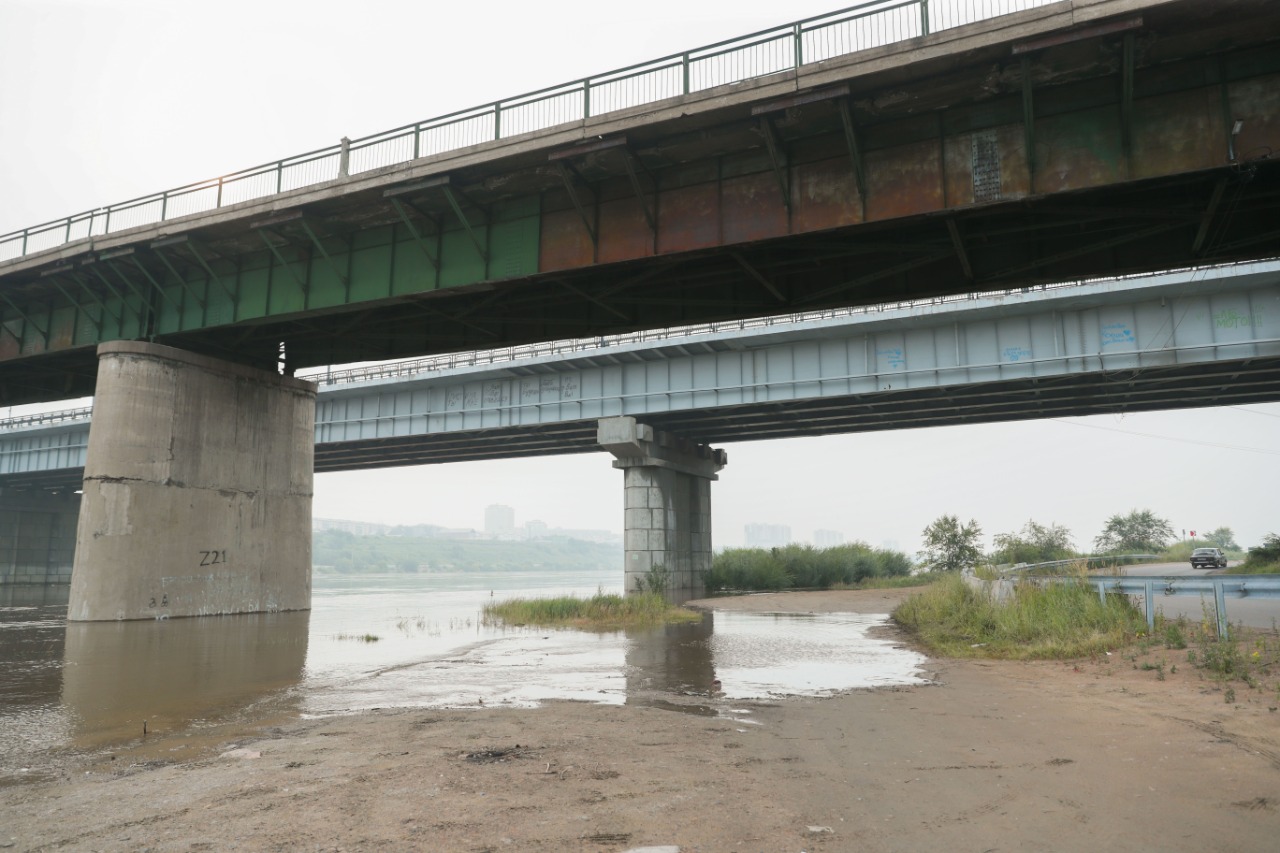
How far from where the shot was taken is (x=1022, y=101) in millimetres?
15375

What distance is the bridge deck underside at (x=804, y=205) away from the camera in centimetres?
1435

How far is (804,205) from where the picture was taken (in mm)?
17234

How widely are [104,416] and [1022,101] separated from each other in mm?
26993

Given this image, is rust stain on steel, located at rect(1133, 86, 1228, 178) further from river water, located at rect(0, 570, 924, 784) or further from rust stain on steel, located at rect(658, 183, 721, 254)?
river water, located at rect(0, 570, 924, 784)

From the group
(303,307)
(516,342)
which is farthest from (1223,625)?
(303,307)

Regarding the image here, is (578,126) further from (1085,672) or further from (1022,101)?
(1085,672)

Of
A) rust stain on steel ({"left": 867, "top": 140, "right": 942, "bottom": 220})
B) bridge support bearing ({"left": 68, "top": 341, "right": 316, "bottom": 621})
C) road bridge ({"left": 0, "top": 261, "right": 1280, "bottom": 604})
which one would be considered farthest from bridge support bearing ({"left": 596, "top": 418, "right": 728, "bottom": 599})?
rust stain on steel ({"left": 867, "top": 140, "right": 942, "bottom": 220})

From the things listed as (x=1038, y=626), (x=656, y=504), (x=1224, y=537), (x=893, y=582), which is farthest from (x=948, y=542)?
(x=1224, y=537)

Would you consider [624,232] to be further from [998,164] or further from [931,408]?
[931,408]

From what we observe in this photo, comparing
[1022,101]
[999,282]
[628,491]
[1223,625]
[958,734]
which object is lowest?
[958,734]

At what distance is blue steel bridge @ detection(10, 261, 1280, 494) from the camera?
2912 cm

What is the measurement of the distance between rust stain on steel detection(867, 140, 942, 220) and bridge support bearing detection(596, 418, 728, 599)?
2320cm

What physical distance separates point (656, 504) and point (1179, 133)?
1127 inches

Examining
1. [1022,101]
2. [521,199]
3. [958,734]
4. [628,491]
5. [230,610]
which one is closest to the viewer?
[958,734]
